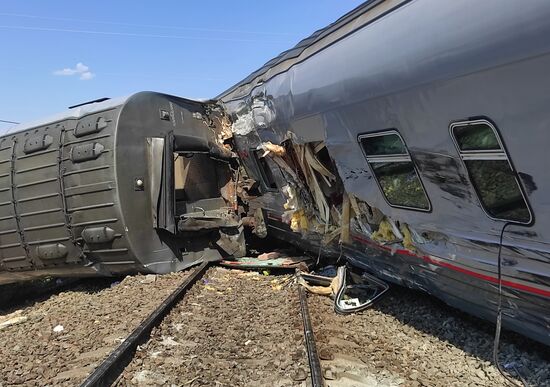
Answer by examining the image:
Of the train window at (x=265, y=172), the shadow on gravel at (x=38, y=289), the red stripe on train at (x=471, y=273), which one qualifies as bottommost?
the shadow on gravel at (x=38, y=289)

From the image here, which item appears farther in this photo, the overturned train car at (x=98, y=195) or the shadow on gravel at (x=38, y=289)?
the shadow on gravel at (x=38, y=289)

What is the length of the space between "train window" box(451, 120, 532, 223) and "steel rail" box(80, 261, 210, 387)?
331 centimetres

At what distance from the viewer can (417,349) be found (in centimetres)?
490

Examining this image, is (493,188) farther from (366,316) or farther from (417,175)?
(366,316)

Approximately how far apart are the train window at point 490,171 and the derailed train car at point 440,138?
10 mm

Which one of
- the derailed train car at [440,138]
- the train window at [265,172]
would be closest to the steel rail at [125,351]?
the derailed train car at [440,138]

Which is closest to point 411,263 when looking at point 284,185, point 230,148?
point 284,185

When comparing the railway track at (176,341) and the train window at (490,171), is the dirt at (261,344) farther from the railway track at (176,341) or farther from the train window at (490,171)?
the train window at (490,171)

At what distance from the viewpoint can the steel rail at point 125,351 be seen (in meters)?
4.19

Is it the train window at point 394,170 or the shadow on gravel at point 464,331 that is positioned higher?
the train window at point 394,170

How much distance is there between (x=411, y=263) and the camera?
5.44 metres

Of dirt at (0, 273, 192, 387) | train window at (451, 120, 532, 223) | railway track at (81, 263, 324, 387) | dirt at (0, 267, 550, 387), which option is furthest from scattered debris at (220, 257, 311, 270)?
train window at (451, 120, 532, 223)

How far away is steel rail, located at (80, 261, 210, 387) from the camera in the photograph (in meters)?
4.19

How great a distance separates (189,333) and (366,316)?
202cm
